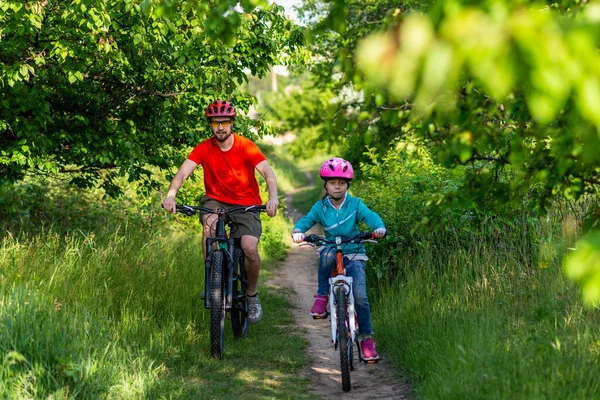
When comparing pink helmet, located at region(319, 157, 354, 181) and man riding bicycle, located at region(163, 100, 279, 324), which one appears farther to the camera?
man riding bicycle, located at region(163, 100, 279, 324)

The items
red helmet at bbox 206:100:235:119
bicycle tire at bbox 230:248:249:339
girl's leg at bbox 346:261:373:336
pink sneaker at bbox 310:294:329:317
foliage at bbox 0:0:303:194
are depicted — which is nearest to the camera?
girl's leg at bbox 346:261:373:336

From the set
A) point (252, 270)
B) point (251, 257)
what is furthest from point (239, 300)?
point (251, 257)

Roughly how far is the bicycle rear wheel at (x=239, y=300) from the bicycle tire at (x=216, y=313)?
40cm

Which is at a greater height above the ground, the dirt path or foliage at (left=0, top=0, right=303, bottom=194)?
foliage at (left=0, top=0, right=303, bottom=194)

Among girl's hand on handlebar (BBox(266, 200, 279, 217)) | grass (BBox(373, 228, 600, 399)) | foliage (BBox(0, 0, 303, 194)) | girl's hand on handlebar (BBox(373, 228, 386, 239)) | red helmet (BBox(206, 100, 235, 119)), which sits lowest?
grass (BBox(373, 228, 600, 399))

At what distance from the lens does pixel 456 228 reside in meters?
7.94

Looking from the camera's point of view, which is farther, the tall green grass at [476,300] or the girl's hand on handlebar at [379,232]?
the girl's hand on handlebar at [379,232]

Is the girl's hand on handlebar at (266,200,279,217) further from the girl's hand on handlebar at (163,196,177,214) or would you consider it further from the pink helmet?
the girl's hand on handlebar at (163,196,177,214)

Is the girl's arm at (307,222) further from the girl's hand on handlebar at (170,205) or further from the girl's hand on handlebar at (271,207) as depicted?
the girl's hand on handlebar at (170,205)

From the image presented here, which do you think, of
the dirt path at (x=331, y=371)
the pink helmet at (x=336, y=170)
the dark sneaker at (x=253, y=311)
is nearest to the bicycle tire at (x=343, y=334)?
the dirt path at (x=331, y=371)

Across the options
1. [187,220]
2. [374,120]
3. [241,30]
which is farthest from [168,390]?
[187,220]

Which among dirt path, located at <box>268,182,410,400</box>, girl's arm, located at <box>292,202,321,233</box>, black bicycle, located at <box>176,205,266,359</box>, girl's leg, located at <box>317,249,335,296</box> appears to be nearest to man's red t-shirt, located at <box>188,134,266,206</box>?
black bicycle, located at <box>176,205,266,359</box>

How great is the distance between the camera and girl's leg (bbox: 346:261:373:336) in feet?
20.2

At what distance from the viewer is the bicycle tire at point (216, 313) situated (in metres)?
6.36
